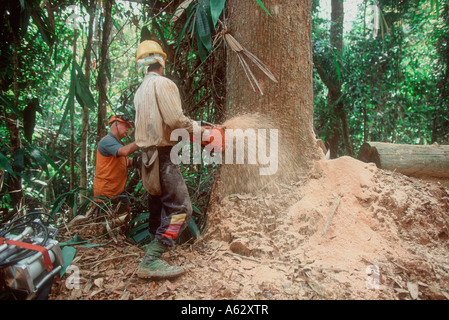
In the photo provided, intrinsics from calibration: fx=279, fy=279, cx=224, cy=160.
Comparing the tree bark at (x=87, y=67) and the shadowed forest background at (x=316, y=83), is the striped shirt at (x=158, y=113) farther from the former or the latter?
the tree bark at (x=87, y=67)

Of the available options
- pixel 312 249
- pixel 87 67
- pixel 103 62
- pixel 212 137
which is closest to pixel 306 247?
pixel 312 249

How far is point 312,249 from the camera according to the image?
1.94m

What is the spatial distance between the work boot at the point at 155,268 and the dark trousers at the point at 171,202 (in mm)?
124

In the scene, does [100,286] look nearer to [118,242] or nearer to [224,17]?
[118,242]

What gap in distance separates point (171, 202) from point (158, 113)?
69 centimetres

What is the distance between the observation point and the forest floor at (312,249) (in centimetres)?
170

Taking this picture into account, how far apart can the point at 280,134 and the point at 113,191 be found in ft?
6.58

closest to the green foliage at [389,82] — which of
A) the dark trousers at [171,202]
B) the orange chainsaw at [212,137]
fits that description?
the orange chainsaw at [212,137]

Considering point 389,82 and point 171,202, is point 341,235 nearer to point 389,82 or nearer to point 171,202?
point 171,202

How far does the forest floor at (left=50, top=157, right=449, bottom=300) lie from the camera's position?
170 centimetres

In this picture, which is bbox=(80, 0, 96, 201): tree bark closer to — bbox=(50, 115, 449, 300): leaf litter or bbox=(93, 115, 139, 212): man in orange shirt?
bbox=(93, 115, 139, 212): man in orange shirt

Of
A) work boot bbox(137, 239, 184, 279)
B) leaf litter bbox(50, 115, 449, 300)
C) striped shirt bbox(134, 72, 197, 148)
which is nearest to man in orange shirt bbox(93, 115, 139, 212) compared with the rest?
leaf litter bbox(50, 115, 449, 300)

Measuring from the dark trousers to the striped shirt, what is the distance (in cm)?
13
